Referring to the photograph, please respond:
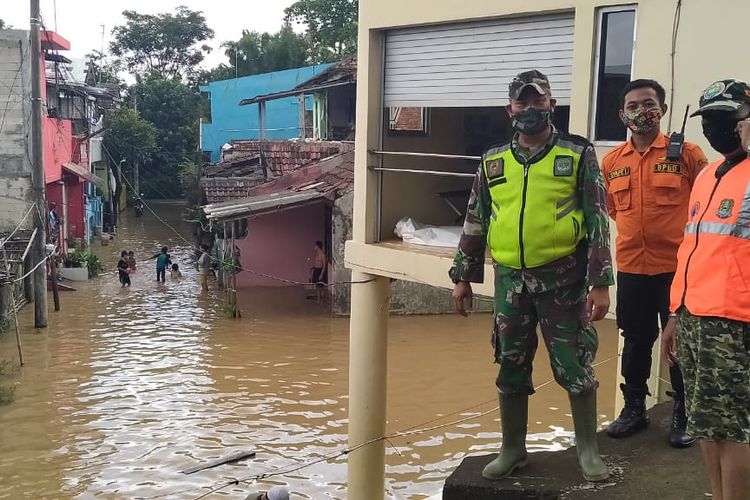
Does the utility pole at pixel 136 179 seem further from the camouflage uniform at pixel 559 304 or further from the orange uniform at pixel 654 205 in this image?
the camouflage uniform at pixel 559 304

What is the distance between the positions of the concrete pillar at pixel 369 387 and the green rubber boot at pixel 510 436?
362cm

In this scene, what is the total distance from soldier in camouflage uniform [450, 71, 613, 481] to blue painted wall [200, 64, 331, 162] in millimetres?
27549

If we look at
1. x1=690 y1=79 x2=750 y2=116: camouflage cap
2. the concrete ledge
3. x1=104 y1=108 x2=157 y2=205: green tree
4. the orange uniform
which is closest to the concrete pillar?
the concrete ledge

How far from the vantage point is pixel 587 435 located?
3.46 metres

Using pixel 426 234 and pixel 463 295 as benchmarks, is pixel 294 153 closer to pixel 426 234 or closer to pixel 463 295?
pixel 426 234

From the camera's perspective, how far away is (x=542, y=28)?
19.2 ft

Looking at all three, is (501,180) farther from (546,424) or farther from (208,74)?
(208,74)

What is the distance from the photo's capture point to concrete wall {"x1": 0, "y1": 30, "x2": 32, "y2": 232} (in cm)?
1822

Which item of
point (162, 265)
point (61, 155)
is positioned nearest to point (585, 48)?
point (162, 265)

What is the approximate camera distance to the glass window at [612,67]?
18.0ft

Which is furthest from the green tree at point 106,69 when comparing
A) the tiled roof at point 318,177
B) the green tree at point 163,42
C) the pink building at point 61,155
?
the tiled roof at point 318,177

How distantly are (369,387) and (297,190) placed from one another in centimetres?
1095

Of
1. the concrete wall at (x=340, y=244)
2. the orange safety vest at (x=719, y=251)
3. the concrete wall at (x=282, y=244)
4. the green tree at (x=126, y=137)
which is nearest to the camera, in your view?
the orange safety vest at (x=719, y=251)

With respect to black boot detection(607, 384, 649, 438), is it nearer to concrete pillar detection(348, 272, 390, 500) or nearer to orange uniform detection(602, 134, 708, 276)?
orange uniform detection(602, 134, 708, 276)
